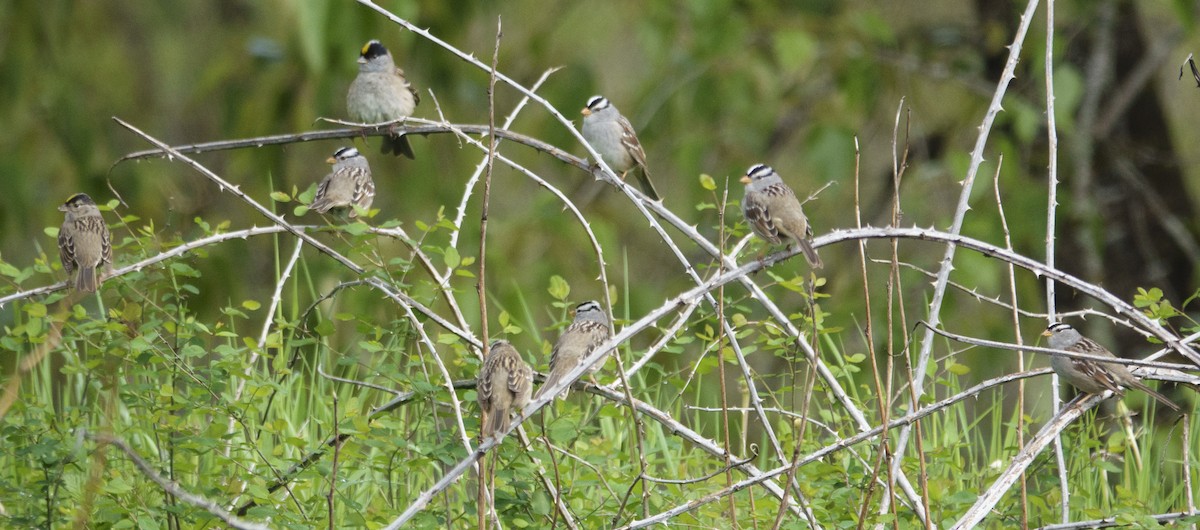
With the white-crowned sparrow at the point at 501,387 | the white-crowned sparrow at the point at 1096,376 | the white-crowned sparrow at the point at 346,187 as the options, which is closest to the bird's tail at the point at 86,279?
the white-crowned sparrow at the point at 501,387

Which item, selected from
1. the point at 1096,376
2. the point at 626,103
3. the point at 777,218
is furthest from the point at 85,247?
the point at 626,103

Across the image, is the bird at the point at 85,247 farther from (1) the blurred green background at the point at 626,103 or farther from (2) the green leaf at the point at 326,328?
(1) the blurred green background at the point at 626,103

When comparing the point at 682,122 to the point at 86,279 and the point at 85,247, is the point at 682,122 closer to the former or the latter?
the point at 85,247

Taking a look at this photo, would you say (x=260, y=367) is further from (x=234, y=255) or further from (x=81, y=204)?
(x=234, y=255)

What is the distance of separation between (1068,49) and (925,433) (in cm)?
552

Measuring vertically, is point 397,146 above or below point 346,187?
above

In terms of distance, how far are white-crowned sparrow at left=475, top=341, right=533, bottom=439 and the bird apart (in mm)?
1393

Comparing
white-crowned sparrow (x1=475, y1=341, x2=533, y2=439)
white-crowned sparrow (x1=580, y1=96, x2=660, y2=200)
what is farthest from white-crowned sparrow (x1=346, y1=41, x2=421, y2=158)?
white-crowned sparrow (x1=475, y1=341, x2=533, y2=439)

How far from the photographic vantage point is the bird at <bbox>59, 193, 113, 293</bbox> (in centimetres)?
457

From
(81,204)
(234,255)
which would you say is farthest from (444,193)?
(81,204)

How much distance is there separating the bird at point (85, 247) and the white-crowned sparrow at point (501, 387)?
54.8 inches

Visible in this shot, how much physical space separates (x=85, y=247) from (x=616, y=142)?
3.20 meters

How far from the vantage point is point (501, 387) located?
396cm

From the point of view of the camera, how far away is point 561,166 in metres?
8.61
